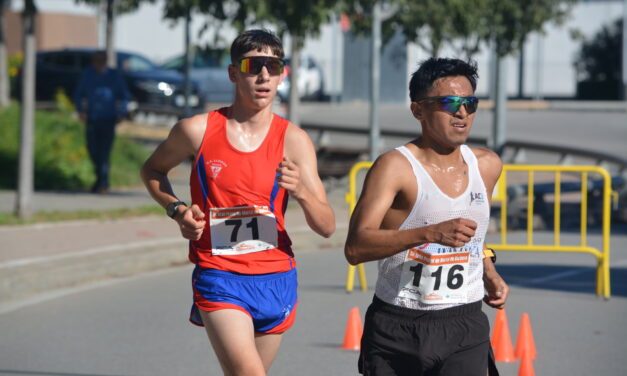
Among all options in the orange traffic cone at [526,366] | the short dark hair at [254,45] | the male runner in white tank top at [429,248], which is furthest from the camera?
the orange traffic cone at [526,366]

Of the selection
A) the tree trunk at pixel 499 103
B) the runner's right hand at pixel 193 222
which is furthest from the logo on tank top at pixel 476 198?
the tree trunk at pixel 499 103

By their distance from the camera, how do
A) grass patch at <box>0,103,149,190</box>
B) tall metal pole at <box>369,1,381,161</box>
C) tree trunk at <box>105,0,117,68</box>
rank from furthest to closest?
tree trunk at <box>105,0,117,68</box>
grass patch at <box>0,103,149,190</box>
tall metal pole at <box>369,1,381,161</box>

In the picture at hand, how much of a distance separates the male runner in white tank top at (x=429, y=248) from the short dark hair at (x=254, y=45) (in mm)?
772

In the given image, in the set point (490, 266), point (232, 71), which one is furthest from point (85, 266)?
point (490, 266)

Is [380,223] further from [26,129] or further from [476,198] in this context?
[26,129]

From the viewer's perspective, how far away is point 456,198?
164 inches

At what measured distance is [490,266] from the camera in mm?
4461

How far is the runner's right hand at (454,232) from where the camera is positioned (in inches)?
151

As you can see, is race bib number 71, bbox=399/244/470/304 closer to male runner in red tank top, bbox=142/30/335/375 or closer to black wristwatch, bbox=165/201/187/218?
male runner in red tank top, bbox=142/30/335/375

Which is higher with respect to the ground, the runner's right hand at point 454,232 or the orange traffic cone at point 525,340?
the runner's right hand at point 454,232

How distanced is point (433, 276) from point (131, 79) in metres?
26.6

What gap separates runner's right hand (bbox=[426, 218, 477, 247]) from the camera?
3.83 meters

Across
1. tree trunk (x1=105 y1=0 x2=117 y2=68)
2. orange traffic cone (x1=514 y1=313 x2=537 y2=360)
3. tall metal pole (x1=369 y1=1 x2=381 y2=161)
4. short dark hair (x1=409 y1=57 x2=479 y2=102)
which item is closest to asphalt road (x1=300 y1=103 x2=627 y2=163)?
tree trunk (x1=105 y1=0 x2=117 y2=68)

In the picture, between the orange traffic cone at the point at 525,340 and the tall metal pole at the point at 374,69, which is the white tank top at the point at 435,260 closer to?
the orange traffic cone at the point at 525,340
